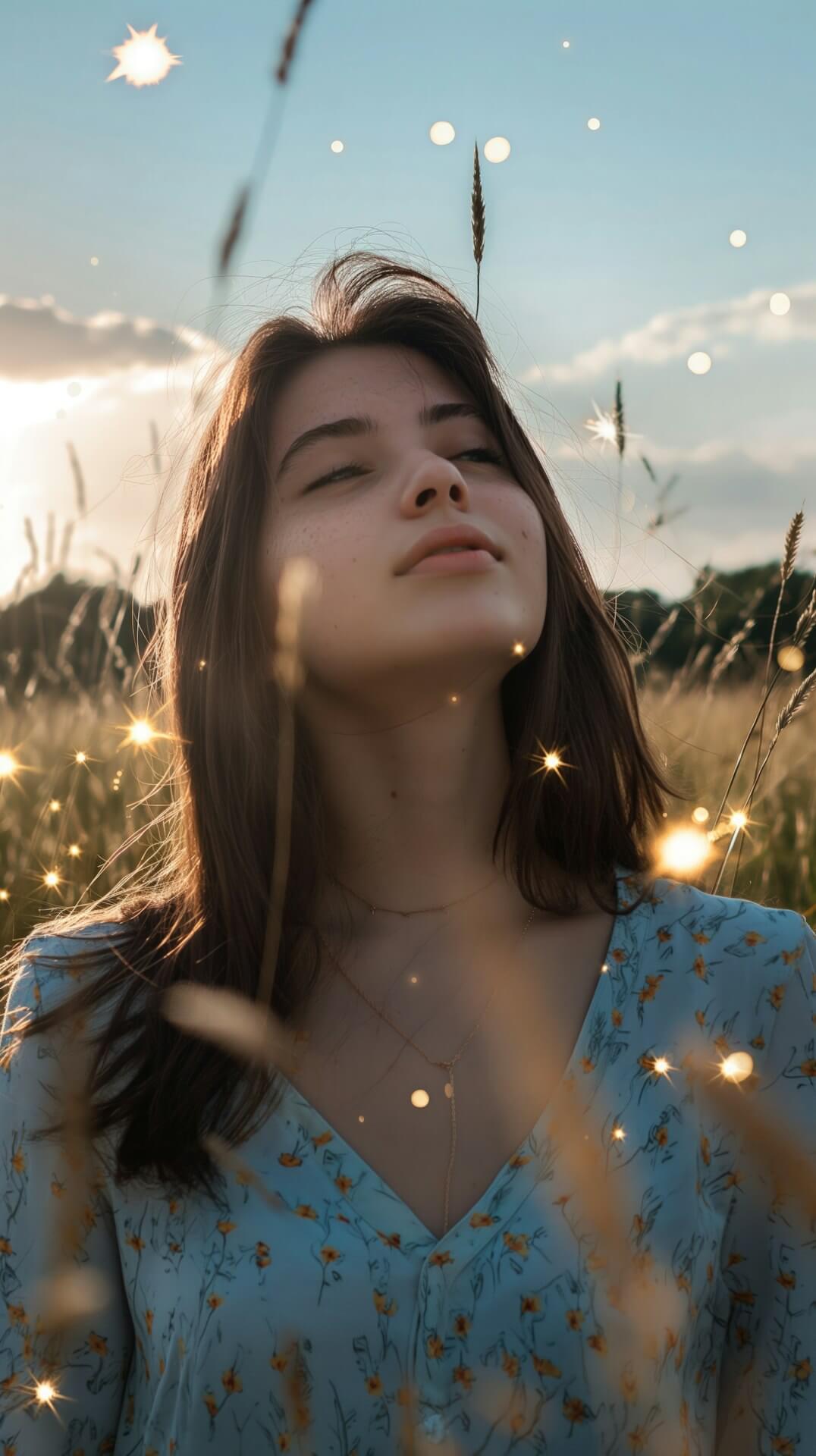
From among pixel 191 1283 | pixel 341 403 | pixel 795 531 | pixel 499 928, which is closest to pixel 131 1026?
pixel 191 1283

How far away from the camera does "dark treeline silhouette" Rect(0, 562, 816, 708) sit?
2498mm

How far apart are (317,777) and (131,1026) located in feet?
1.56

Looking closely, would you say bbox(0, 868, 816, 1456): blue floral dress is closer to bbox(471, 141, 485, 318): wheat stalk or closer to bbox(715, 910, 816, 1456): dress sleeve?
bbox(715, 910, 816, 1456): dress sleeve

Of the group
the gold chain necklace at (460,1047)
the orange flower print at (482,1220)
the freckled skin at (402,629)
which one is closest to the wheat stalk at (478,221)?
the freckled skin at (402,629)

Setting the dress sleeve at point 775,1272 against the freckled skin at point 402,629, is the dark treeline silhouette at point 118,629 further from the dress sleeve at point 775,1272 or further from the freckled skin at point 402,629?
the dress sleeve at point 775,1272

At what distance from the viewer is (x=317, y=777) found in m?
1.86

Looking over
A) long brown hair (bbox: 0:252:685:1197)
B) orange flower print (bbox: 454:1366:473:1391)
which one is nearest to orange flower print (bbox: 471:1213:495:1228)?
orange flower print (bbox: 454:1366:473:1391)

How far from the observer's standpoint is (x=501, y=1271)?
1.34m

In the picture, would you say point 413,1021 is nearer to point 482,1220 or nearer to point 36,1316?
point 482,1220

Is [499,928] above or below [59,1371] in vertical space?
above

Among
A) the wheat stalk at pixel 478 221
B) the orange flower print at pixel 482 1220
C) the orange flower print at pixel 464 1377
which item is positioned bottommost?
the orange flower print at pixel 464 1377

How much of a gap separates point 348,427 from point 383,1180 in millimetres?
1080

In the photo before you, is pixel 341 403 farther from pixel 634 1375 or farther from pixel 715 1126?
pixel 634 1375

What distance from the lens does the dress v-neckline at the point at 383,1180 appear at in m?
1.38
